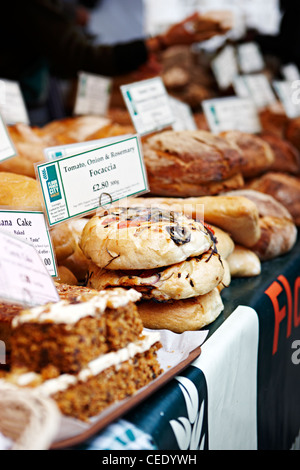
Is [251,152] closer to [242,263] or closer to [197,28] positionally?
[242,263]

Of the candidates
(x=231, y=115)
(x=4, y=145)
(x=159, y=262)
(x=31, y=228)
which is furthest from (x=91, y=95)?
(x=159, y=262)

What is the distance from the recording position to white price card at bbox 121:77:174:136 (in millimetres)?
1933

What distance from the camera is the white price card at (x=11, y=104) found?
2.30 meters

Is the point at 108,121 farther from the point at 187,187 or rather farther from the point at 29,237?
the point at 29,237

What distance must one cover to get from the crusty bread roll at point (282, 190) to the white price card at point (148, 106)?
25.1 inches

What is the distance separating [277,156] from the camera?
9.04 ft

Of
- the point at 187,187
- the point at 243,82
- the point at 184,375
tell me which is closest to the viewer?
the point at 184,375

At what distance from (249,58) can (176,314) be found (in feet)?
9.91

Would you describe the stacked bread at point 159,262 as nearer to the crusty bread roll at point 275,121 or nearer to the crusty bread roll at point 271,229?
the crusty bread roll at point 271,229

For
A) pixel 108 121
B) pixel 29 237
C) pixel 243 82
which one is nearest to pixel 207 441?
pixel 29 237

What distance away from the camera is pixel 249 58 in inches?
145

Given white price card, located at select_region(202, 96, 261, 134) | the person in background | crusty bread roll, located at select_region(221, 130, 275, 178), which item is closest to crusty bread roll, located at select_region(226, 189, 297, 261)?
crusty bread roll, located at select_region(221, 130, 275, 178)

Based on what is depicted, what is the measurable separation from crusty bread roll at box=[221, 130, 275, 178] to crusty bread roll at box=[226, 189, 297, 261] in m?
0.28

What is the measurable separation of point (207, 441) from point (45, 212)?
0.73 metres
